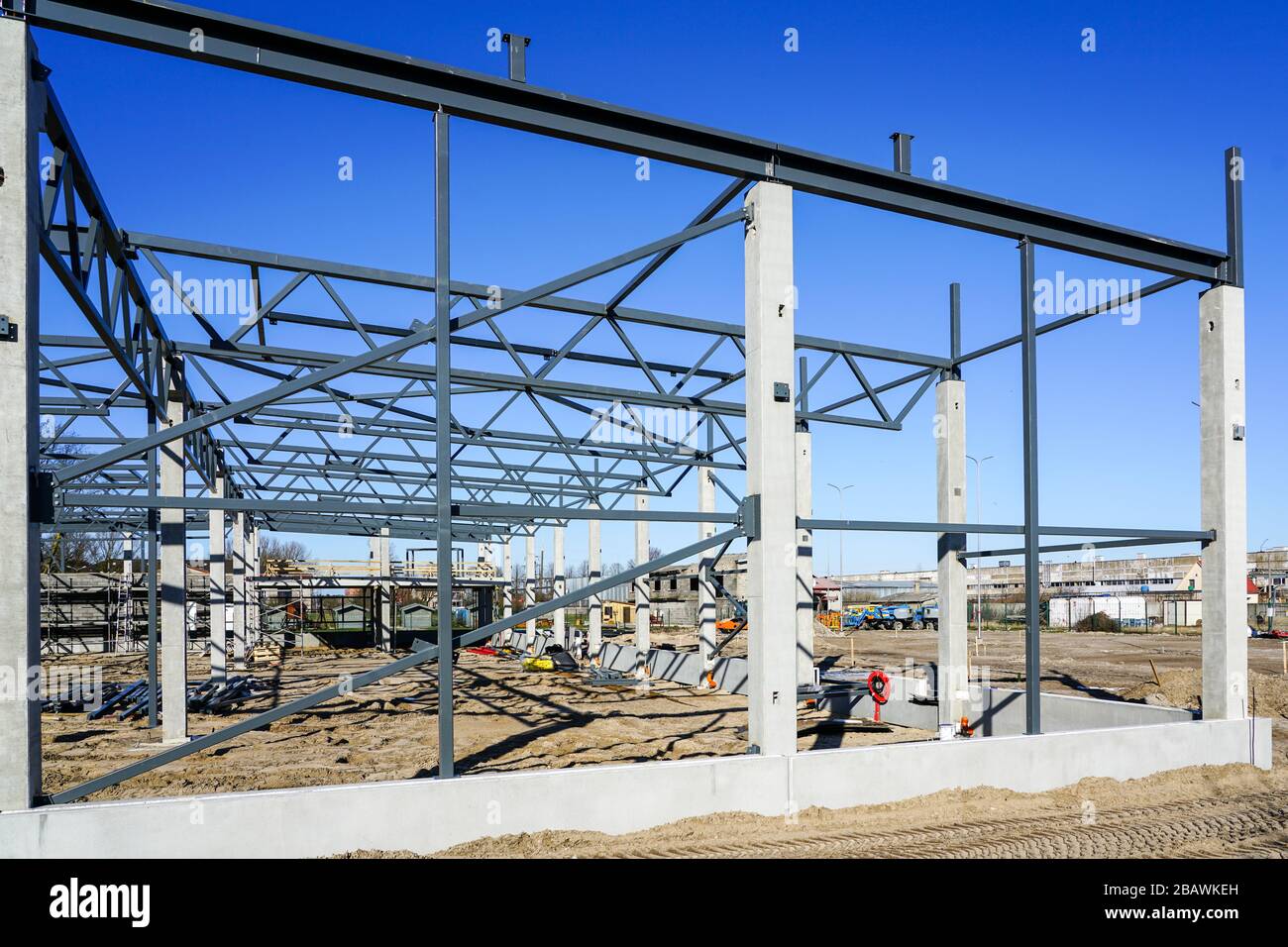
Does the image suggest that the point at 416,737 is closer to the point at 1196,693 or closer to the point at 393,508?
the point at 393,508

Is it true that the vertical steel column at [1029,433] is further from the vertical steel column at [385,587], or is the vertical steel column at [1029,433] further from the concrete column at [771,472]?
the vertical steel column at [385,587]

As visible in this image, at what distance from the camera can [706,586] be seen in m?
21.8

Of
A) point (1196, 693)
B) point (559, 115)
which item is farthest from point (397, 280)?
point (1196, 693)

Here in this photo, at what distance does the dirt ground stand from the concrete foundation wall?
0.20m

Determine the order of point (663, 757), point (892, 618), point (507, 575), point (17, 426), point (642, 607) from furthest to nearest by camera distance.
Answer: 1. point (892, 618)
2. point (507, 575)
3. point (642, 607)
4. point (663, 757)
5. point (17, 426)

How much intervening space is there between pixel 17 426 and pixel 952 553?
1423 centimetres

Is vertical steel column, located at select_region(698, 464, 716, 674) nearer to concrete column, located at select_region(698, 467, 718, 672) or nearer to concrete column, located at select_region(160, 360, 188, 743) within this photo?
concrete column, located at select_region(698, 467, 718, 672)

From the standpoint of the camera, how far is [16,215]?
23.1 feet

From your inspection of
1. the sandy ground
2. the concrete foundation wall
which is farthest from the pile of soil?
the concrete foundation wall

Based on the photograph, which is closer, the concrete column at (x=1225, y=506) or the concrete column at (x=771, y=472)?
the concrete column at (x=771, y=472)

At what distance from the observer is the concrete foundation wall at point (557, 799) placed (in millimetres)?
6941

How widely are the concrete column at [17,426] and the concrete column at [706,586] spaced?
1545 cm

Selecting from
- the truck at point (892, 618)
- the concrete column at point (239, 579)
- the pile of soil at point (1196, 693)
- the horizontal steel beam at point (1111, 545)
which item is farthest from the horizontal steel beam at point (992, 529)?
the truck at point (892, 618)
